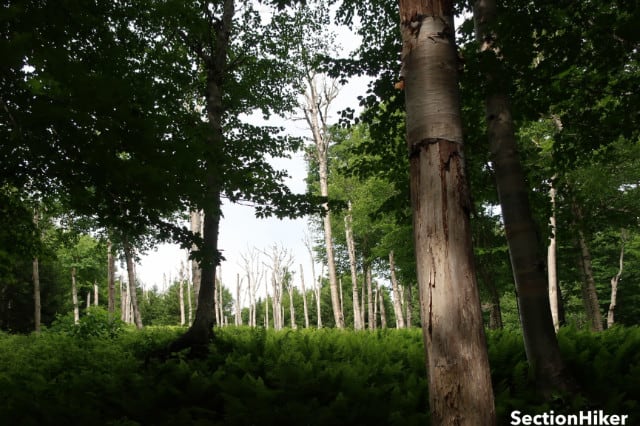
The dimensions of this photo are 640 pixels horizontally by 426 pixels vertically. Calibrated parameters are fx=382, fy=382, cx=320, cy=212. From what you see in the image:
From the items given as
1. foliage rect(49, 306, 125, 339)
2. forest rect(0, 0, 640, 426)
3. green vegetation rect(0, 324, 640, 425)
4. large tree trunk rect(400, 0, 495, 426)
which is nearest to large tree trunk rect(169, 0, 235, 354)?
forest rect(0, 0, 640, 426)

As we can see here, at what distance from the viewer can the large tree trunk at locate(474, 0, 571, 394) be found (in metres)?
3.96

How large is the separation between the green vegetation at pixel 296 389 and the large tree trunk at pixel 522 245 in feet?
1.13

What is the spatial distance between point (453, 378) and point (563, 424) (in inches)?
110

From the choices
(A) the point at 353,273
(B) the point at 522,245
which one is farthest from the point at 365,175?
(A) the point at 353,273

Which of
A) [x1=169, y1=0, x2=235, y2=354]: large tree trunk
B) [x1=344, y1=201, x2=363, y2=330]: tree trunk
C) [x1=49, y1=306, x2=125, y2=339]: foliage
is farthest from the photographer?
[x1=344, y1=201, x2=363, y2=330]: tree trunk

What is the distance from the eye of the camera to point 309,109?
19.3m

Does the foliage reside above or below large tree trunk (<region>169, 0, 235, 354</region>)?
below

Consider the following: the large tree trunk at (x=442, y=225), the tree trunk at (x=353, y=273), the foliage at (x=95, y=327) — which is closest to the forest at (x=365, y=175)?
the large tree trunk at (x=442, y=225)

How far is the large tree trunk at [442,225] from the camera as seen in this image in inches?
61.9

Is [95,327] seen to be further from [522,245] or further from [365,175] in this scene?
[522,245]

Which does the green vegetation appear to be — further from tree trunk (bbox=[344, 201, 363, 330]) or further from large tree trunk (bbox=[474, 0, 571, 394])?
tree trunk (bbox=[344, 201, 363, 330])

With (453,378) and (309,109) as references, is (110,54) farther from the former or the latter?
(309,109)

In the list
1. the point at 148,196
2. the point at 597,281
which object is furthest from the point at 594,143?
the point at 597,281

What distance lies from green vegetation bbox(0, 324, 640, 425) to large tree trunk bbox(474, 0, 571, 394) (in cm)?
34
